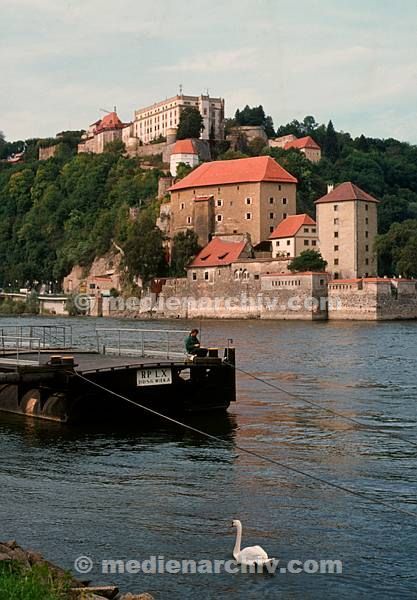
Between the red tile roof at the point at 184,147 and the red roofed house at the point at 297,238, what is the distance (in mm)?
34272

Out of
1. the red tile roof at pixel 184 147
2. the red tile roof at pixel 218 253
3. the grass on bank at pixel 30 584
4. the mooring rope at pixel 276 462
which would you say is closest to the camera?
the grass on bank at pixel 30 584

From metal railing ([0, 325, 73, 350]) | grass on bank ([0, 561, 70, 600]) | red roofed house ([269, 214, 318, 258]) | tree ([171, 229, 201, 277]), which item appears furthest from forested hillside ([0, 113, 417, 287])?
grass on bank ([0, 561, 70, 600])

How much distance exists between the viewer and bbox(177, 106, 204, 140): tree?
146 m

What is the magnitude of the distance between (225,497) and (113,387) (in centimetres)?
725

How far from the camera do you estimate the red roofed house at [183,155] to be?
453ft

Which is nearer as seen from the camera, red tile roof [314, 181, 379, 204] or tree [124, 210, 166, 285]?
red tile roof [314, 181, 379, 204]

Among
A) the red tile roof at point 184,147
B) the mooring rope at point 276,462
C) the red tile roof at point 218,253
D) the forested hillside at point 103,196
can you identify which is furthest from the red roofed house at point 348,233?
the mooring rope at point 276,462

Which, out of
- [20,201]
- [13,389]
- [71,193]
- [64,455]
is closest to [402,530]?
[64,455]

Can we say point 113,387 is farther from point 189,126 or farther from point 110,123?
point 110,123

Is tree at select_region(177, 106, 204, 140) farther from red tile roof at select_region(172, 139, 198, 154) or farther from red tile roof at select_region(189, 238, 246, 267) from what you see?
red tile roof at select_region(189, 238, 246, 267)

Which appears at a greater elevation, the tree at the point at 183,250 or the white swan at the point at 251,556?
the tree at the point at 183,250

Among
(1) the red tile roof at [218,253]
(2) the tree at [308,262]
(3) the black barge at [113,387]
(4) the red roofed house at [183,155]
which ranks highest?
(4) the red roofed house at [183,155]

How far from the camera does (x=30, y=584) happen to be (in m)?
8.98

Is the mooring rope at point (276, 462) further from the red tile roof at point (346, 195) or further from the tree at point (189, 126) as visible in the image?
the tree at point (189, 126)
